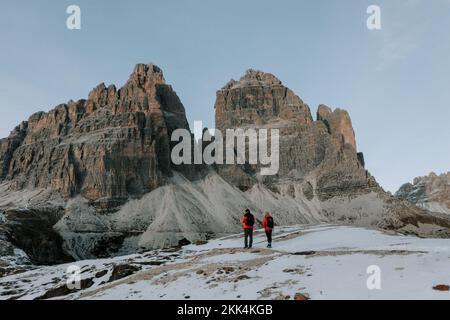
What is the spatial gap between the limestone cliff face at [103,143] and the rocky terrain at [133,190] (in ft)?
1.22

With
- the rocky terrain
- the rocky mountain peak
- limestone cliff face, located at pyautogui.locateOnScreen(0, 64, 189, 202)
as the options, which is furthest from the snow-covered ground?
the rocky mountain peak

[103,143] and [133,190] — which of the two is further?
[103,143]

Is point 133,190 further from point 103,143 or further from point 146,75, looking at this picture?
point 146,75

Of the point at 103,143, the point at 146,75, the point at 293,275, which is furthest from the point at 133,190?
the point at 293,275

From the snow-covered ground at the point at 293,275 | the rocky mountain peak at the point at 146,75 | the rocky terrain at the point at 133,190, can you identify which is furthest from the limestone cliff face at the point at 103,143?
the snow-covered ground at the point at 293,275

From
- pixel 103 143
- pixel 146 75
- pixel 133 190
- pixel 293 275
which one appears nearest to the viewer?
pixel 293 275

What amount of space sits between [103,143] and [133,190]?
1944 centimetres

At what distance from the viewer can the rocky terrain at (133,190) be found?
123m

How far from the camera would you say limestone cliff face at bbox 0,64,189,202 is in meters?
148

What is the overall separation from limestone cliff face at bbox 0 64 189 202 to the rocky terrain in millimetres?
371

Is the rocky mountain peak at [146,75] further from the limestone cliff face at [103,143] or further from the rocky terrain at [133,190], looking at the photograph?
the rocky terrain at [133,190]

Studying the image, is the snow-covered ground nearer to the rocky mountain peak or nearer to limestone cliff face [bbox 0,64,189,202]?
limestone cliff face [bbox 0,64,189,202]

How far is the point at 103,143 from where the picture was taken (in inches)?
5999
